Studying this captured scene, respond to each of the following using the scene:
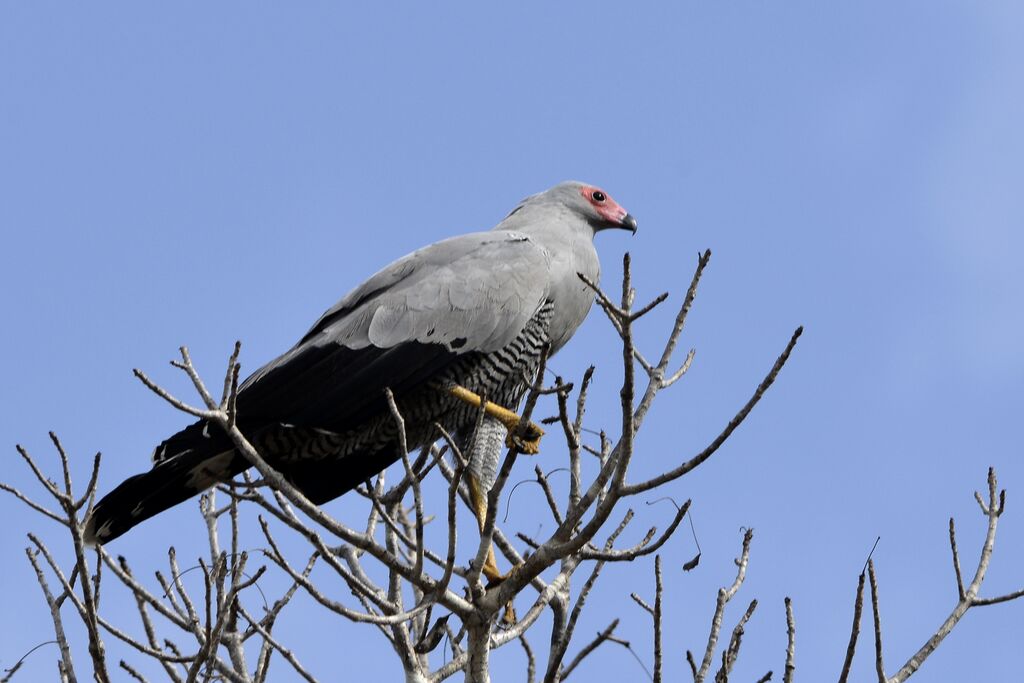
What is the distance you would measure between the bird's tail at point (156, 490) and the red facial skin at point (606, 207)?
269 centimetres

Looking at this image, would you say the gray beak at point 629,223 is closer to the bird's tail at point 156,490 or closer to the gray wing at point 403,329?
the gray wing at point 403,329

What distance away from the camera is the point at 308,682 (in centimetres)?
495

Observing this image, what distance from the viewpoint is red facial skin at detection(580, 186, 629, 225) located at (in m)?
7.35

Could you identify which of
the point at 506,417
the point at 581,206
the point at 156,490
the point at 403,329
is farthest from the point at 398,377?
the point at 581,206

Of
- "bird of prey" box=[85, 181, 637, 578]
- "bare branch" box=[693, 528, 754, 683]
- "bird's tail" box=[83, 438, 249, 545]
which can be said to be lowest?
"bare branch" box=[693, 528, 754, 683]

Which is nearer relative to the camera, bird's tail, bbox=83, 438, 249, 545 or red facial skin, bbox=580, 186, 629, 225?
bird's tail, bbox=83, 438, 249, 545

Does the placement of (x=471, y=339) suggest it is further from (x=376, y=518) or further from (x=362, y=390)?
(x=376, y=518)

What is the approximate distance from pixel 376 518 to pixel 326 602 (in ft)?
7.09

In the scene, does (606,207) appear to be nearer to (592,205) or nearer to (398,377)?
(592,205)

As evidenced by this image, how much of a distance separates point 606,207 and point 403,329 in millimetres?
1937

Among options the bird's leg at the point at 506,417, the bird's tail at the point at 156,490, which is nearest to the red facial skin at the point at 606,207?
the bird's leg at the point at 506,417

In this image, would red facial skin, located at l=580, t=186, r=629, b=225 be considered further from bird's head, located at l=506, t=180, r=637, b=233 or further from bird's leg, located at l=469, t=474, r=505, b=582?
bird's leg, located at l=469, t=474, r=505, b=582

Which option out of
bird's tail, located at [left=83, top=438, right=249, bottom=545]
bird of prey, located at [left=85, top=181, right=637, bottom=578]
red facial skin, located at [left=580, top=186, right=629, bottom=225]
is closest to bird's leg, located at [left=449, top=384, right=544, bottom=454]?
bird of prey, located at [left=85, top=181, right=637, bottom=578]

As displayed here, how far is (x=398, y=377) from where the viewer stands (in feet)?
19.2
